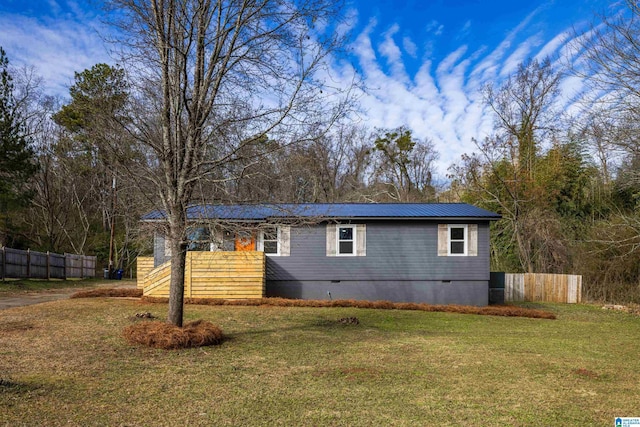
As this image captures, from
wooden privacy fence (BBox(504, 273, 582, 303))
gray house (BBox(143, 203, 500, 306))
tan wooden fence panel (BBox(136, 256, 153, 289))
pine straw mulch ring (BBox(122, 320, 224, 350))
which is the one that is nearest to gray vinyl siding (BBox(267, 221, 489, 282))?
gray house (BBox(143, 203, 500, 306))

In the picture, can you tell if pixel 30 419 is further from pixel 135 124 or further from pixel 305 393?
pixel 135 124

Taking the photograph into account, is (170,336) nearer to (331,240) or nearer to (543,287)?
(331,240)

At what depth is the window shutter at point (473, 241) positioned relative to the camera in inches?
665

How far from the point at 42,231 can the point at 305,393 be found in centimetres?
3368

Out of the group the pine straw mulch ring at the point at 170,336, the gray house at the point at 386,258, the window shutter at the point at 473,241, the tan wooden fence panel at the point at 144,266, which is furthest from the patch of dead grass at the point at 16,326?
the window shutter at the point at 473,241

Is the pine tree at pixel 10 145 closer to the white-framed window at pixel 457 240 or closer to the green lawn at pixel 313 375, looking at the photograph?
the green lawn at pixel 313 375

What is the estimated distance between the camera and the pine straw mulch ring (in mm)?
7770

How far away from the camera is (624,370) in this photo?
7254 mm

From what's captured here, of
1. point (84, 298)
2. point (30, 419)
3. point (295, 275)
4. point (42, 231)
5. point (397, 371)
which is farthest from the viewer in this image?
point (42, 231)

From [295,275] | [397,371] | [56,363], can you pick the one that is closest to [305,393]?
[397,371]

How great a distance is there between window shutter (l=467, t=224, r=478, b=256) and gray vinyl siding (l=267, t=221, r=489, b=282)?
0.15m

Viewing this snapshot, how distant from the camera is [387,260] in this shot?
16.8 metres

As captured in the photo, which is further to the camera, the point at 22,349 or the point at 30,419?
the point at 22,349

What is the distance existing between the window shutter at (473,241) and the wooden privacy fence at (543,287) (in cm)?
429
